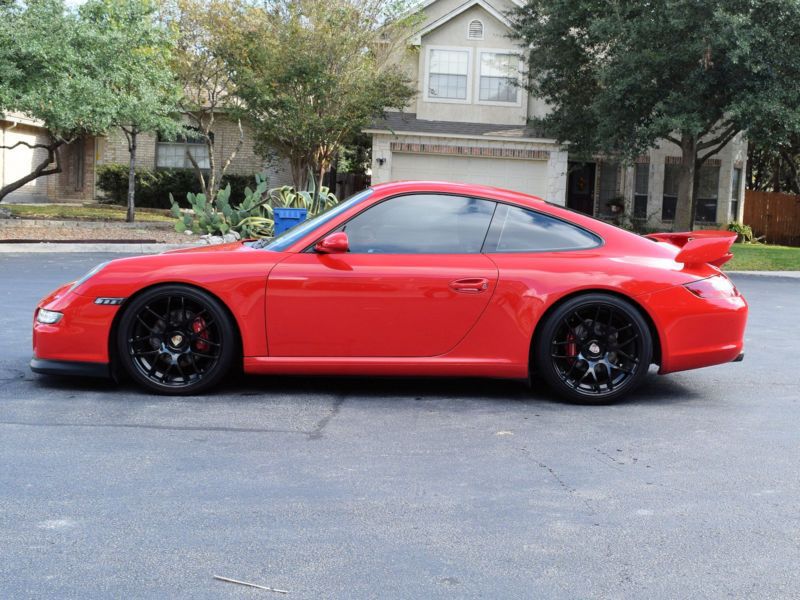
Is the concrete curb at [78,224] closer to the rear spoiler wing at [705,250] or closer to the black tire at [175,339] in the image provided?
the black tire at [175,339]

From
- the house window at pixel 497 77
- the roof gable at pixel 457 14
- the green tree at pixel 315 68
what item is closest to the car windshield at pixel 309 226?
the green tree at pixel 315 68

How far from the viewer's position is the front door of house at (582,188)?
3366 centimetres

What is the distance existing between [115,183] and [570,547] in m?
34.2

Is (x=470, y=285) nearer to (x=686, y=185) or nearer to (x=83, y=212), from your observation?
(x=686, y=185)

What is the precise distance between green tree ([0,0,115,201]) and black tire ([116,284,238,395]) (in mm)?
14950

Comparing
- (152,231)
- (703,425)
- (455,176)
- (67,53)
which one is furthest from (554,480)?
(455,176)

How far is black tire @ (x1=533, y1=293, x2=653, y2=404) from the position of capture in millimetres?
6059

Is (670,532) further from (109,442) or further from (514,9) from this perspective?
(514,9)

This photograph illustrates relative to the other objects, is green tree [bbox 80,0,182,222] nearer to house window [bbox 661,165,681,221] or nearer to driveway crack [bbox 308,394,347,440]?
driveway crack [bbox 308,394,347,440]

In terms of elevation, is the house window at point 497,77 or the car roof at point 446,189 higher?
the house window at point 497,77

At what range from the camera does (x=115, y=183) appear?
116 ft

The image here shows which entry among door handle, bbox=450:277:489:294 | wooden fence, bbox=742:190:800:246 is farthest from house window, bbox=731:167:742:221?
door handle, bbox=450:277:489:294

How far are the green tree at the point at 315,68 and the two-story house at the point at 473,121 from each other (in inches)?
47.3

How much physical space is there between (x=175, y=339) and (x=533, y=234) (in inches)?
94.7
